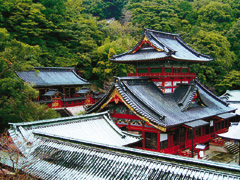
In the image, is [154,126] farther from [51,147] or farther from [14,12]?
[14,12]

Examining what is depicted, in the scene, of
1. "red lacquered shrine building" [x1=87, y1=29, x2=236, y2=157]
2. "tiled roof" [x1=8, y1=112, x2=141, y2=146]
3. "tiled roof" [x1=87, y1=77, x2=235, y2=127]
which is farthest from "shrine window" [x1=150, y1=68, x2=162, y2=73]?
"tiled roof" [x1=8, y1=112, x2=141, y2=146]

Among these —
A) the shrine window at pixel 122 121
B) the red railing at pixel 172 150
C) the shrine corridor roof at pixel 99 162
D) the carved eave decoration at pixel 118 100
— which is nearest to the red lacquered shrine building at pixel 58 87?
the carved eave decoration at pixel 118 100

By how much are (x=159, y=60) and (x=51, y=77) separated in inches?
793

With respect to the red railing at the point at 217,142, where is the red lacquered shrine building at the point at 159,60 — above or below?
above

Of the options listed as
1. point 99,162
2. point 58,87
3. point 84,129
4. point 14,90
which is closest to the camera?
point 99,162

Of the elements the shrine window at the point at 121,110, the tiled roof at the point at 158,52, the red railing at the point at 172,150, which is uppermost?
the tiled roof at the point at 158,52

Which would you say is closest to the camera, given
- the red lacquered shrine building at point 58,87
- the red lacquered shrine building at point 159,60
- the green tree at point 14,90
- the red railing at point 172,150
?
the red railing at point 172,150

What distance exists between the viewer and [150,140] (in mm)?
17078

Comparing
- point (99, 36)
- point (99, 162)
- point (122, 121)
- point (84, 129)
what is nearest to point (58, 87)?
point (122, 121)

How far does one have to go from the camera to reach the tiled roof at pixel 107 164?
6.88 metres

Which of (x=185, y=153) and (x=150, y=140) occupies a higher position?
(x=150, y=140)

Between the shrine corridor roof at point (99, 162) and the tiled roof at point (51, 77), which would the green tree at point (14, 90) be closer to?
the shrine corridor roof at point (99, 162)

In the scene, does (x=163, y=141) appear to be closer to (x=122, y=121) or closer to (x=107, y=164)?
(x=122, y=121)

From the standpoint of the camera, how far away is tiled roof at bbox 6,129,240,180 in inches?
271
